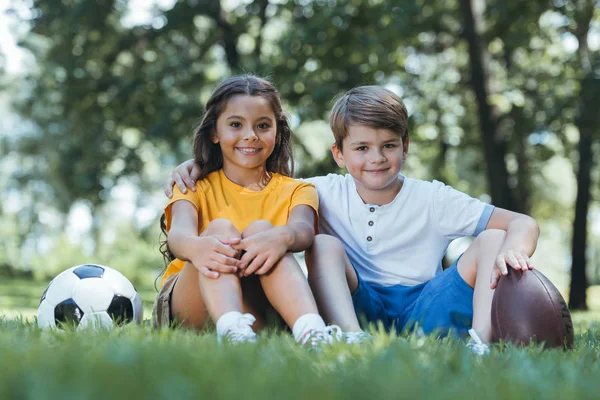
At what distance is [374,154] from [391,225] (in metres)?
0.40

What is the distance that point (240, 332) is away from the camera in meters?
2.62

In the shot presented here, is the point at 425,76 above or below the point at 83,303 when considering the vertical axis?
above

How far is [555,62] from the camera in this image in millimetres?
11680

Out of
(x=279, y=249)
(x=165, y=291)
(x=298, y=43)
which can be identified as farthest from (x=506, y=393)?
(x=298, y=43)

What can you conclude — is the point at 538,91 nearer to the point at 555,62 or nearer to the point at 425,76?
the point at 555,62

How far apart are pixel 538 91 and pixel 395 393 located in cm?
1086

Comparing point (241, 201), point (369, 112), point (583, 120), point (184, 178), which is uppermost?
point (583, 120)

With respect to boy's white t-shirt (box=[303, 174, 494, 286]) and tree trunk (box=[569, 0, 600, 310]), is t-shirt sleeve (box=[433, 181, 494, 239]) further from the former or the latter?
tree trunk (box=[569, 0, 600, 310])

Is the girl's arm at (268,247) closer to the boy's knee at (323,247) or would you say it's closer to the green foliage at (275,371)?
the boy's knee at (323,247)

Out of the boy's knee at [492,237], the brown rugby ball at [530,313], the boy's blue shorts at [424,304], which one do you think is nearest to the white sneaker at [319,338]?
the boy's blue shorts at [424,304]

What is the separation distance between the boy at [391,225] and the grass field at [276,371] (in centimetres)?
88

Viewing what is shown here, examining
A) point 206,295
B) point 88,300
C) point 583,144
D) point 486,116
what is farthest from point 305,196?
point 583,144

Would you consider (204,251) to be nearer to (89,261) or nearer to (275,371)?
(275,371)

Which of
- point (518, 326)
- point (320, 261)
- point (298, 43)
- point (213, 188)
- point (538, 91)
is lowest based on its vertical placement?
point (518, 326)
